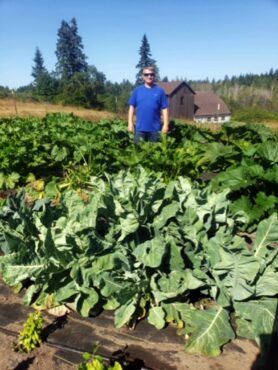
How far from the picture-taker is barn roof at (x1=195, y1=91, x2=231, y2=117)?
199 feet

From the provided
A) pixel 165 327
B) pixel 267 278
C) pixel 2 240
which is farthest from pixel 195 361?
pixel 2 240

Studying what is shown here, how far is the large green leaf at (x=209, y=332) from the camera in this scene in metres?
2.26

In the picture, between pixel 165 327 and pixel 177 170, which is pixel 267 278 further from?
pixel 177 170

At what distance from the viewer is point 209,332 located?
7.53 ft

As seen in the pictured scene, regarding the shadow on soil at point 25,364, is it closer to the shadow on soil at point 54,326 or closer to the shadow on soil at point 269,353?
the shadow on soil at point 54,326

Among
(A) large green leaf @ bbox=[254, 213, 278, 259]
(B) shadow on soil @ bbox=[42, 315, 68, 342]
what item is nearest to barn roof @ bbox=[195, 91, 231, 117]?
(A) large green leaf @ bbox=[254, 213, 278, 259]

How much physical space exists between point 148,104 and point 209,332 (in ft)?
14.2

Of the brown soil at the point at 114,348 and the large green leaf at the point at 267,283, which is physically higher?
the large green leaf at the point at 267,283

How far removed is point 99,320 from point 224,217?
3.76 ft

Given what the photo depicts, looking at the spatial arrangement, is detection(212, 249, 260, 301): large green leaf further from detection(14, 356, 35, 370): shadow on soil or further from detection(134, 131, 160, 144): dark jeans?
detection(134, 131, 160, 144): dark jeans

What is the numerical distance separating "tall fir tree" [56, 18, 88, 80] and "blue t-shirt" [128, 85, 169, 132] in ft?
223

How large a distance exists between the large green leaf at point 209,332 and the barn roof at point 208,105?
5988 centimetres

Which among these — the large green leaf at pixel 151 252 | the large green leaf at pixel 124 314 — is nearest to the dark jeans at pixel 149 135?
the large green leaf at pixel 151 252

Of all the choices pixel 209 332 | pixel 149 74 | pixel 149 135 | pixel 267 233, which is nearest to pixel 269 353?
pixel 209 332
